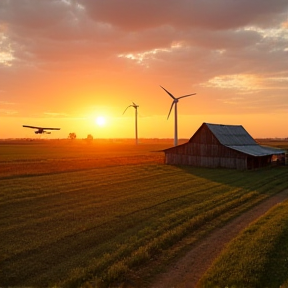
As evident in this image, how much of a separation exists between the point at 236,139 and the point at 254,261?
50.3 m

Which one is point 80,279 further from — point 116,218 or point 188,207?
point 188,207

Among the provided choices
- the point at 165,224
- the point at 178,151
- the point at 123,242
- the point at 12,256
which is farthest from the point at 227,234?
the point at 178,151

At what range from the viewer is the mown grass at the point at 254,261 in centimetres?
1068

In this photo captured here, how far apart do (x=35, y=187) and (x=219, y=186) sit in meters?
17.8

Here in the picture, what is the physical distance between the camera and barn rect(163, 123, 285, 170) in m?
51.3

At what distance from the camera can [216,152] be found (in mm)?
53812

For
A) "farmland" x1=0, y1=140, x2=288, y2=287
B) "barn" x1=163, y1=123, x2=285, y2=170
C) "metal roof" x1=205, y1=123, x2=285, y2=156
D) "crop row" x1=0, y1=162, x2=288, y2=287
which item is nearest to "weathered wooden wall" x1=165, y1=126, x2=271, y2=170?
"barn" x1=163, y1=123, x2=285, y2=170

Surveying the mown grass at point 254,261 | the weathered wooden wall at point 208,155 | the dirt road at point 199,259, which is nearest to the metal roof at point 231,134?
the weathered wooden wall at point 208,155

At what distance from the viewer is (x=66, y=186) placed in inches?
1252

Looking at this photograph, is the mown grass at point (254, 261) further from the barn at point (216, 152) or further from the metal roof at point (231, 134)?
the metal roof at point (231, 134)

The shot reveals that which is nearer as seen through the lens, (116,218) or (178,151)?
(116,218)

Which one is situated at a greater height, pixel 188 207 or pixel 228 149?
pixel 228 149

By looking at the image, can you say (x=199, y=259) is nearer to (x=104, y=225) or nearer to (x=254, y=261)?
(x=254, y=261)

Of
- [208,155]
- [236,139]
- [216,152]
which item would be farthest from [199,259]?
[236,139]
